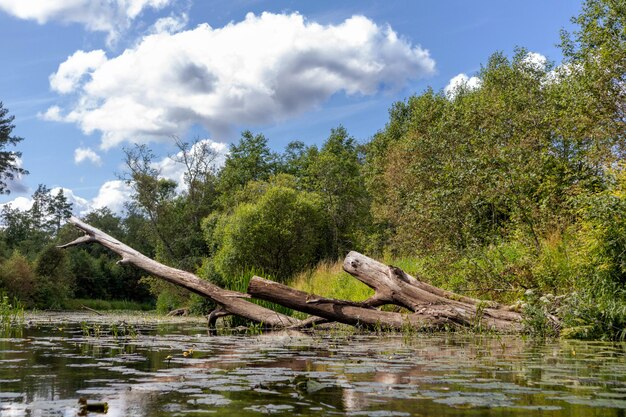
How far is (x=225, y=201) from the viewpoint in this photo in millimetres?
42594

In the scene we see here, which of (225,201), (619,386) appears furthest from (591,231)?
(225,201)

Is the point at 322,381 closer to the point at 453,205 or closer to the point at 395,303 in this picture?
the point at 395,303

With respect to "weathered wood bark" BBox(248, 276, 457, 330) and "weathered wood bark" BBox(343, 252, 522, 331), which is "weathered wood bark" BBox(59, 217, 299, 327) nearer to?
"weathered wood bark" BBox(248, 276, 457, 330)

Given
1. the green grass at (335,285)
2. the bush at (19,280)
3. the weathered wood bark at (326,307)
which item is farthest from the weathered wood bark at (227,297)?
the bush at (19,280)

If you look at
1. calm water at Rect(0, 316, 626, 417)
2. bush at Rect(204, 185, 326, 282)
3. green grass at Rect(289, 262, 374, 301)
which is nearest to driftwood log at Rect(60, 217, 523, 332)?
calm water at Rect(0, 316, 626, 417)

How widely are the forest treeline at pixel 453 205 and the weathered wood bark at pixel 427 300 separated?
0.64m

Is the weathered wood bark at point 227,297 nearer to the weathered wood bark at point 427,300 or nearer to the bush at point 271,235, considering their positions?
the weathered wood bark at point 427,300

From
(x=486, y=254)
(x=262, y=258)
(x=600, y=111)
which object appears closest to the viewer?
(x=486, y=254)

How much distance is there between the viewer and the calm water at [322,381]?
316cm

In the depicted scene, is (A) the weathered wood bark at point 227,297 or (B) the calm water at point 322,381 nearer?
(B) the calm water at point 322,381

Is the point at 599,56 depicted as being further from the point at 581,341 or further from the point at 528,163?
the point at 581,341

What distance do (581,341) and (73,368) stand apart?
6546 millimetres

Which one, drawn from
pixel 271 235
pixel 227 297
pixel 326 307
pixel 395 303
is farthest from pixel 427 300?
pixel 271 235

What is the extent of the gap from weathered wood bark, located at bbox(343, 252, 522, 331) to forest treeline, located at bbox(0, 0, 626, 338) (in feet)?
2.11
